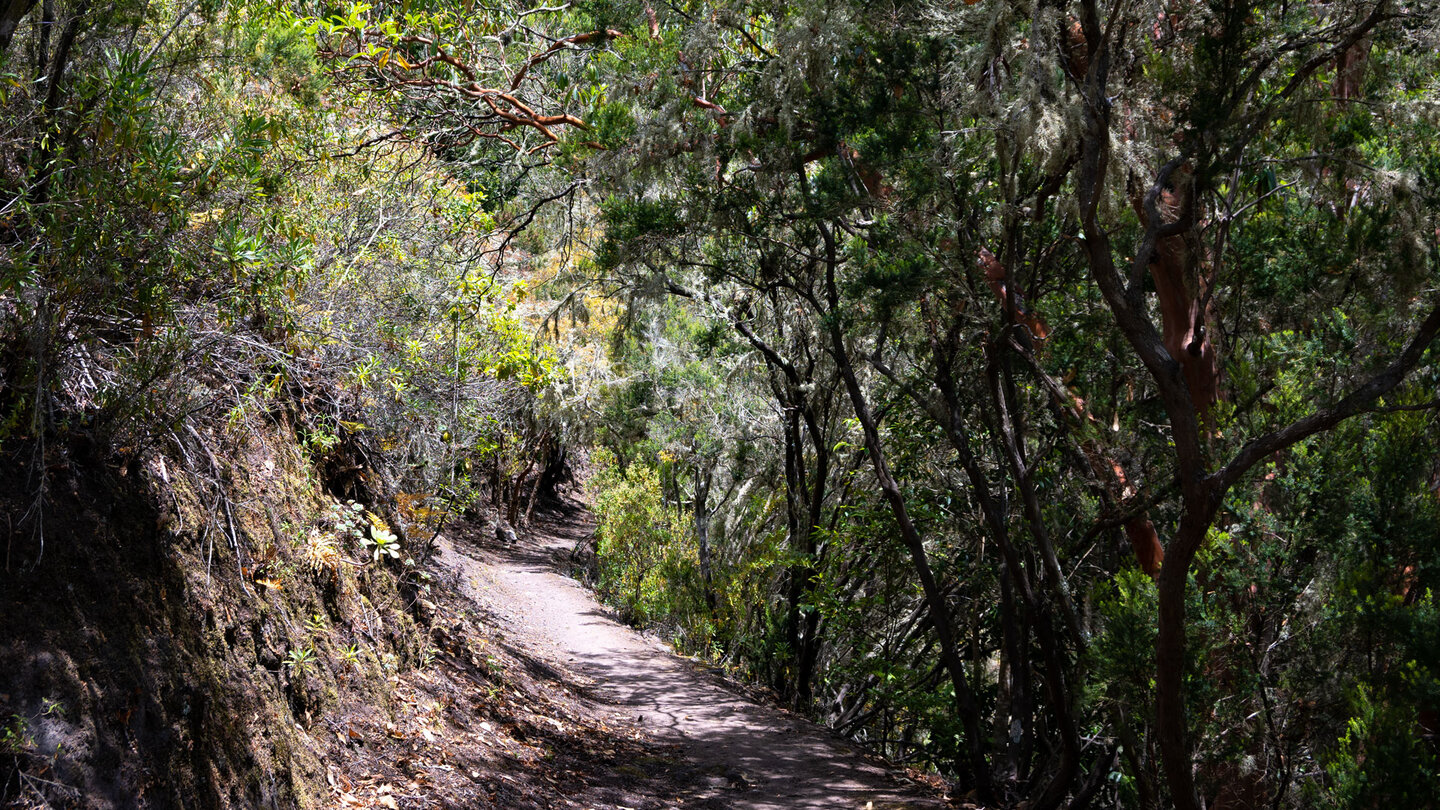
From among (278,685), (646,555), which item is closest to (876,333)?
(278,685)

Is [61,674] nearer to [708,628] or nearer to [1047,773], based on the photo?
[1047,773]

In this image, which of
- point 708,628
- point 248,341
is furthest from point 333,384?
point 708,628

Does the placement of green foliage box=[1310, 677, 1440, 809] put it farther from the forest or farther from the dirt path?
the dirt path

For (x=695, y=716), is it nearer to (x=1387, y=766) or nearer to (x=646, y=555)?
(x=1387, y=766)

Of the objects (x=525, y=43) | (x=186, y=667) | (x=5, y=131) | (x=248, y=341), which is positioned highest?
(x=525, y=43)

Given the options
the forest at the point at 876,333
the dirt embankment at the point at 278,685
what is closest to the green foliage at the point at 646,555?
the forest at the point at 876,333

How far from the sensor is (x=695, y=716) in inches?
362

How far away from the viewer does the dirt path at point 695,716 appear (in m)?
6.75

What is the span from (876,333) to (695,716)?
422cm

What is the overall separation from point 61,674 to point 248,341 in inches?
57.4

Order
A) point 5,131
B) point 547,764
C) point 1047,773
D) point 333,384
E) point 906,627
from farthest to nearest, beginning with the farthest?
point 906,627 → point 1047,773 → point 547,764 → point 333,384 → point 5,131

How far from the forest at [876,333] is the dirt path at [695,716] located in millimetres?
960

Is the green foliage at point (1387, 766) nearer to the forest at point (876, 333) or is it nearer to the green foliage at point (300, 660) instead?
the forest at point (876, 333)

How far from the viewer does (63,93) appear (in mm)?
3389
